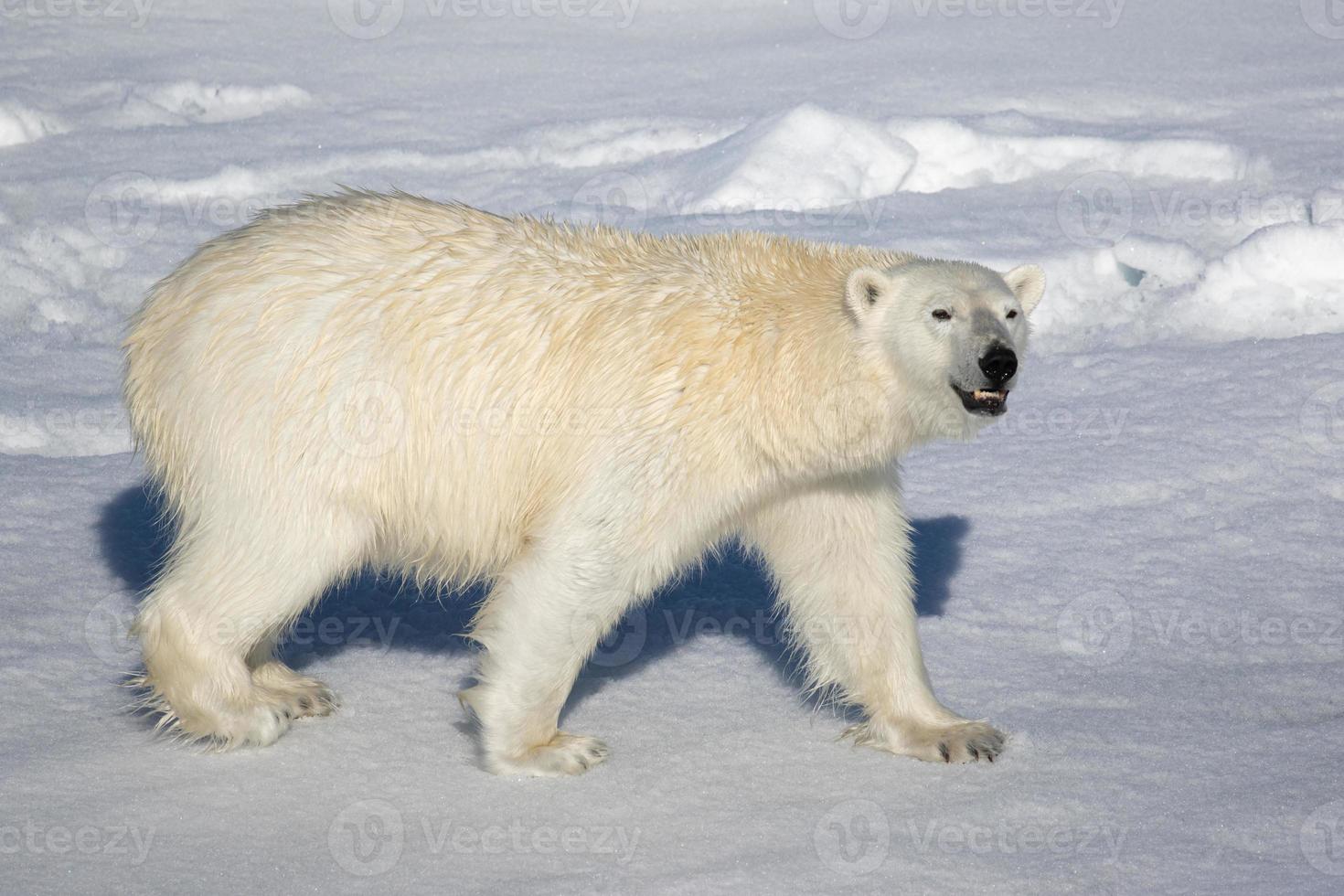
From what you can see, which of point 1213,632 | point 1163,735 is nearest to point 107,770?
point 1163,735

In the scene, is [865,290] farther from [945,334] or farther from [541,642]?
[541,642]

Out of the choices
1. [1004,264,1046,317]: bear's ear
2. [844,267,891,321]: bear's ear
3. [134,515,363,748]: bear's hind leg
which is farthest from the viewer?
[1004,264,1046,317]: bear's ear

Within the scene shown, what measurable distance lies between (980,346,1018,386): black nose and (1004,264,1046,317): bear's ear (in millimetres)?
463

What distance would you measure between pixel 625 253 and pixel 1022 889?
6.22 feet

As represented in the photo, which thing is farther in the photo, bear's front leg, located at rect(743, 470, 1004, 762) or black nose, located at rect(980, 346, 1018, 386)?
bear's front leg, located at rect(743, 470, 1004, 762)

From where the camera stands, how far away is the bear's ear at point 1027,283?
3.59 m

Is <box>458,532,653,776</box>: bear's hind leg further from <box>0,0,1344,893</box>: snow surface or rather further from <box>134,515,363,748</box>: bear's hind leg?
<box>134,515,363,748</box>: bear's hind leg

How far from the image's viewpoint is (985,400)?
10.5ft

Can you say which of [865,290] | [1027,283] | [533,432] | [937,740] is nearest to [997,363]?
[865,290]

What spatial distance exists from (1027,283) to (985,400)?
58 centimetres

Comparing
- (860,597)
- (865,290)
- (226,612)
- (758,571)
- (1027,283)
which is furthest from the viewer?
(758,571)

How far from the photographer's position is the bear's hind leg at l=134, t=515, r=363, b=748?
3.47m

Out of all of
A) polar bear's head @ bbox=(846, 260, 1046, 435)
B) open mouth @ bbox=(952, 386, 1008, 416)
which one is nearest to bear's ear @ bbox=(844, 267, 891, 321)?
polar bear's head @ bbox=(846, 260, 1046, 435)

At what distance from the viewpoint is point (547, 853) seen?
10.2 ft
